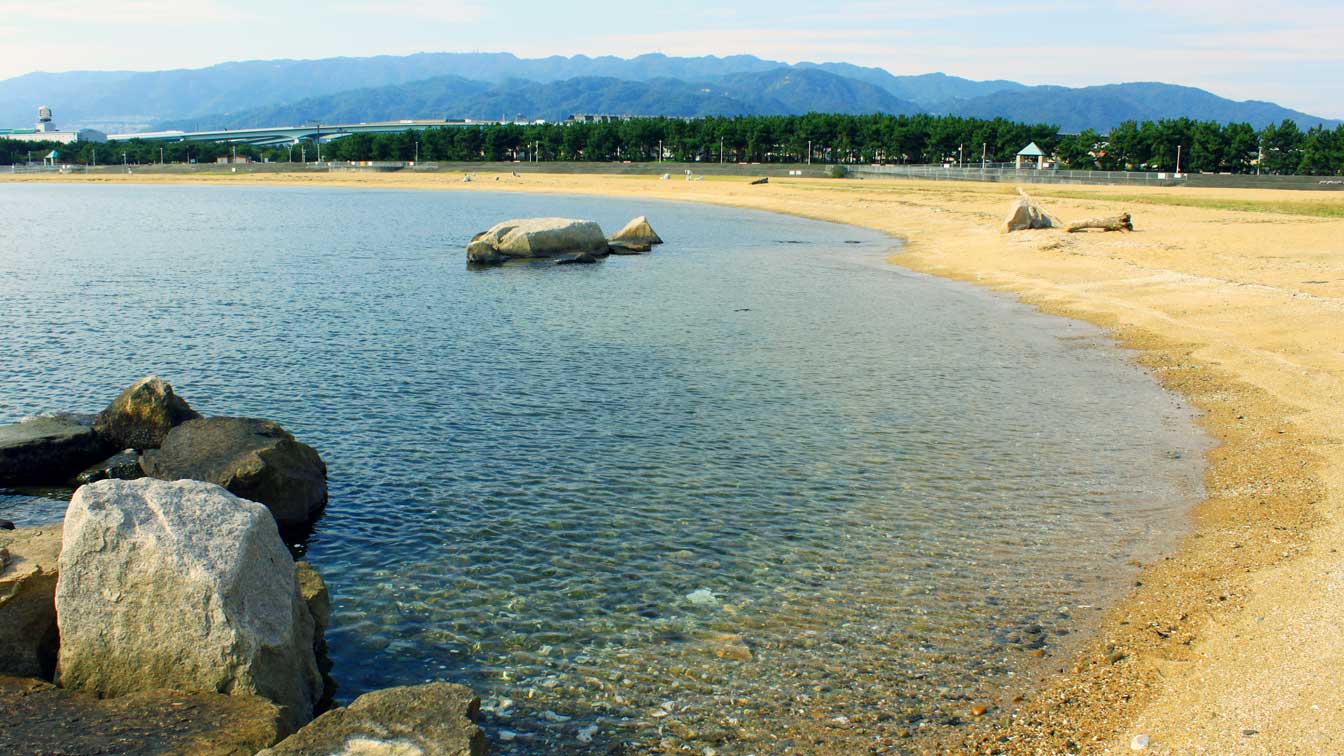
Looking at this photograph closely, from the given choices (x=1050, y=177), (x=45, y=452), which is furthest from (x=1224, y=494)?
(x=1050, y=177)

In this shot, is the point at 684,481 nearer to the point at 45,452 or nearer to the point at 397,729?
the point at 397,729

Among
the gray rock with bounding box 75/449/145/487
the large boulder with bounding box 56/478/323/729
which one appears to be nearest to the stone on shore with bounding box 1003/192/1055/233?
the gray rock with bounding box 75/449/145/487

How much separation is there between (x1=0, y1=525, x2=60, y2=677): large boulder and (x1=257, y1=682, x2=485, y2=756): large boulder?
2.98 metres

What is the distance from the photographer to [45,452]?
14.7 meters

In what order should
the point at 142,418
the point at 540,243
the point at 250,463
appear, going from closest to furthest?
the point at 250,463 → the point at 142,418 → the point at 540,243

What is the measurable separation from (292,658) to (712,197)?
9240 cm

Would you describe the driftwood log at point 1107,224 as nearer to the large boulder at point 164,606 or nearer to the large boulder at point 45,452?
the large boulder at point 45,452

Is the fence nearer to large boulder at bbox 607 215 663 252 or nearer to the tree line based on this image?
the tree line

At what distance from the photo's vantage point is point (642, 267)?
4341 cm

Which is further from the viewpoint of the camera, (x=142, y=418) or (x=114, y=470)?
(x=142, y=418)

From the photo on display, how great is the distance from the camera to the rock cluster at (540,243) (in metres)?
45.1

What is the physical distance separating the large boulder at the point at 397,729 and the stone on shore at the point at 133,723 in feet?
1.53

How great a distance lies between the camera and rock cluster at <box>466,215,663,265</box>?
4509 centimetres

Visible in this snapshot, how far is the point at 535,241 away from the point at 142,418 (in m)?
31.8
